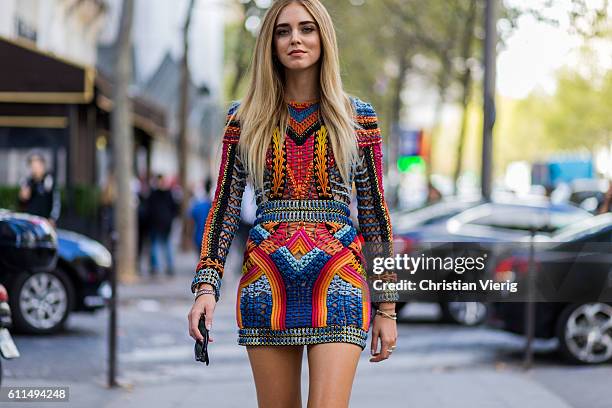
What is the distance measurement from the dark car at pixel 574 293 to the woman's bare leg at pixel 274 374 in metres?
5.52

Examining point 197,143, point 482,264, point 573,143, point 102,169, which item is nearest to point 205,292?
point 482,264

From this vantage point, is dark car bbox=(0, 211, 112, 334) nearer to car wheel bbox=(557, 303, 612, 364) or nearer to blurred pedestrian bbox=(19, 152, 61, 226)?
blurred pedestrian bbox=(19, 152, 61, 226)

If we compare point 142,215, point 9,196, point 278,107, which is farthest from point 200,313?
point 142,215

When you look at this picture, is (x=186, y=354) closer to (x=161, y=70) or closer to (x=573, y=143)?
(x=161, y=70)

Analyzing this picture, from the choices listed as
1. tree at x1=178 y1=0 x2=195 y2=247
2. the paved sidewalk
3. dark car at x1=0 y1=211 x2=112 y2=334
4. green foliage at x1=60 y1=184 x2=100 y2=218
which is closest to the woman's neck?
the paved sidewalk

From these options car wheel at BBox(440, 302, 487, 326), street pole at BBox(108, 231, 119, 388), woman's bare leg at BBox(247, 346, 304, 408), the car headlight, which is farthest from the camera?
car wheel at BBox(440, 302, 487, 326)

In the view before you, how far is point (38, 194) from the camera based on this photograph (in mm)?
13812

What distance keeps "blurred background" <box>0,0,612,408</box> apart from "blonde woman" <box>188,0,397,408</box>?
368 millimetres

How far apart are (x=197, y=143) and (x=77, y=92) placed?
37.4 metres

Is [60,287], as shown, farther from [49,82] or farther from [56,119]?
[56,119]

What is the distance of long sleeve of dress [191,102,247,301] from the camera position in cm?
378

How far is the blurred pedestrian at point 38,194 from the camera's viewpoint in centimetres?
1372

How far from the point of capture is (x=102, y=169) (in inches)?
1163

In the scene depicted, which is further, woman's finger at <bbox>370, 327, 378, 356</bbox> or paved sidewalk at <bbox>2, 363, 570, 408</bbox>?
paved sidewalk at <bbox>2, 363, 570, 408</bbox>
